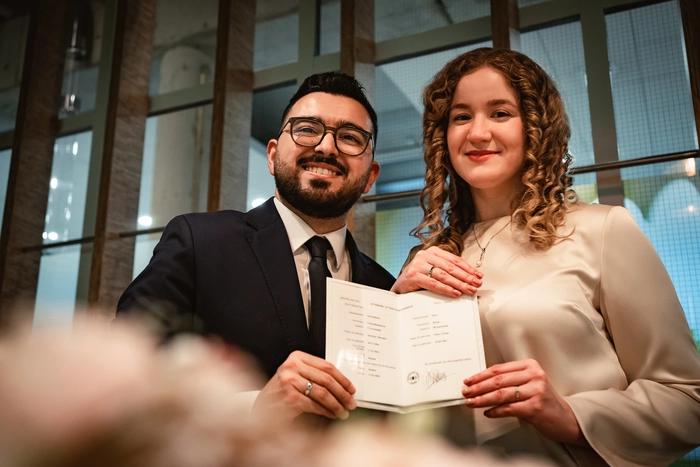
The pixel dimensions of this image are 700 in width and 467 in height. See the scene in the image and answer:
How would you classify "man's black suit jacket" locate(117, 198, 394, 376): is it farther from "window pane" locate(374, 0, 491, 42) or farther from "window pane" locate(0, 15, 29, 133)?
"window pane" locate(0, 15, 29, 133)

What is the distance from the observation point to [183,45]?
4.68 metres

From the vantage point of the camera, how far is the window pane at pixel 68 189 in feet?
14.7

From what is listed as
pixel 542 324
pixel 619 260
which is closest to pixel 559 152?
pixel 619 260

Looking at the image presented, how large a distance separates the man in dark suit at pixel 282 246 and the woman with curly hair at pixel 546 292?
35 cm

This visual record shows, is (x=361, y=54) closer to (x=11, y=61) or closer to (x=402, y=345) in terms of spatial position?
(x=402, y=345)

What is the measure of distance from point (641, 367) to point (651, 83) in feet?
7.28

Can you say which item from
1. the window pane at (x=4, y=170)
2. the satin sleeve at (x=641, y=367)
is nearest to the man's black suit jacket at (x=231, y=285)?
the satin sleeve at (x=641, y=367)

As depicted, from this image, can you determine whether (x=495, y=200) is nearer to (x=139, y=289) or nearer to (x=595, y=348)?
(x=595, y=348)

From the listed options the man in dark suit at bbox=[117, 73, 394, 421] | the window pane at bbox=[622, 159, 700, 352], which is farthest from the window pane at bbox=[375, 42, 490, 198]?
the man in dark suit at bbox=[117, 73, 394, 421]

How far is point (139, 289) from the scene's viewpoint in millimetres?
1687

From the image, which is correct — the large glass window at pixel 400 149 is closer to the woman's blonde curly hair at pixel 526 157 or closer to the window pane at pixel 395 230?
the window pane at pixel 395 230

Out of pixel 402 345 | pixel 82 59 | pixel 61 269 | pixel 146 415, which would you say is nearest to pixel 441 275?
pixel 402 345

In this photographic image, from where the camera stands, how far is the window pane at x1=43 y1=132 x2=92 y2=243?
14.7 ft

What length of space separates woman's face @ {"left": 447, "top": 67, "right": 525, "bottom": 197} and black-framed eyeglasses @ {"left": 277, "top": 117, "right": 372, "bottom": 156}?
0.41 m
